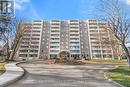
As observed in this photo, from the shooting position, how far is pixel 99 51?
13075 cm

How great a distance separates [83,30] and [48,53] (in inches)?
1023

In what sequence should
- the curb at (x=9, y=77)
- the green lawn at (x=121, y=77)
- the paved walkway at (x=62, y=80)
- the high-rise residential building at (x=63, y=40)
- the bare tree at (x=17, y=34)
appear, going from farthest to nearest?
the high-rise residential building at (x=63, y=40), the bare tree at (x=17, y=34), the green lawn at (x=121, y=77), the paved walkway at (x=62, y=80), the curb at (x=9, y=77)

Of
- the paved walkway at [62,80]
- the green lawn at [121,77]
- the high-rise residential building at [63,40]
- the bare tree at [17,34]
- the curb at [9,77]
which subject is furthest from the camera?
the high-rise residential building at [63,40]

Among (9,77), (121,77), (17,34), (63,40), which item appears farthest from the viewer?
(63,40)

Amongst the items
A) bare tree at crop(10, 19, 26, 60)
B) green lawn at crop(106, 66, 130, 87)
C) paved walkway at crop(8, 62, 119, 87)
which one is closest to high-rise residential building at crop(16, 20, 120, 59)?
bare tree at crop(10, 19, 26, 60)

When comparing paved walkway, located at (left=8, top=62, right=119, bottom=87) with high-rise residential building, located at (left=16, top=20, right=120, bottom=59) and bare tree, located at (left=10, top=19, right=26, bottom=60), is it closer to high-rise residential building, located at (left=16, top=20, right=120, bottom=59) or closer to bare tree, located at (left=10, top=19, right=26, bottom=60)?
bare tree, located at (left=10, top=19, right=26, bottom=60)

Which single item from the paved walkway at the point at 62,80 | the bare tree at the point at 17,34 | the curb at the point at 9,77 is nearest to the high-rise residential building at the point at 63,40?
the bare tree at the point at 17,34

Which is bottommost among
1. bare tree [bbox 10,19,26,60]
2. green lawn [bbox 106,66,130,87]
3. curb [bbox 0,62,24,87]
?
green lawn [bbox 106,66,130,87]

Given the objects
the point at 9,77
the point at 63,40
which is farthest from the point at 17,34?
the point at 63,40

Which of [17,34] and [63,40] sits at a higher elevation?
[63,40]

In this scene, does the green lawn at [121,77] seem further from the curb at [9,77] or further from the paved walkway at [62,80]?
the curb at [9,77]

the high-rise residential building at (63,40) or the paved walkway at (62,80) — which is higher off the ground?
the high-rise residential building at (63,40)

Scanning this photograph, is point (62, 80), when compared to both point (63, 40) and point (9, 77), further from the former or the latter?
point (63, 40)

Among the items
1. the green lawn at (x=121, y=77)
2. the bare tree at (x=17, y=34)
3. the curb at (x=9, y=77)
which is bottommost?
the green lawn at (x=121, y=77)
